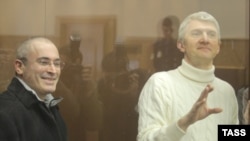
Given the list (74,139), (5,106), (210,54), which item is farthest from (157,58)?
(5,106)

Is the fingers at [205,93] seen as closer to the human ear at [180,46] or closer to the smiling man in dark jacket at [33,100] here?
the human ear at [180,46]

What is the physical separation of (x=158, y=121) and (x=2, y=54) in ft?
2.63

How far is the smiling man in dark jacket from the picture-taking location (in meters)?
1.35

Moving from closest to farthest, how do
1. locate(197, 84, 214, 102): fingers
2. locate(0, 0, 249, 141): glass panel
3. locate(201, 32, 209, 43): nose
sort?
1. locate(197, 84, 214, 102): fingers
2. locate(201, 32, 209, 43): nose
3. locate(0, 0, 249, 141): glass panel

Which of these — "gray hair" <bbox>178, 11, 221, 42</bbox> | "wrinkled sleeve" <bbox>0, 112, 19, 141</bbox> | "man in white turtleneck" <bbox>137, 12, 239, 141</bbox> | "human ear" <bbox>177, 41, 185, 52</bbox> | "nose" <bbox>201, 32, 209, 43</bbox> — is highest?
"gray hair" <bbox>178, 11, 221, 42</bbox>

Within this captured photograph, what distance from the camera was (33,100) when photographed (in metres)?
1.42

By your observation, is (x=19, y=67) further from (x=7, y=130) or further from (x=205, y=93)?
(x=205, y=93)

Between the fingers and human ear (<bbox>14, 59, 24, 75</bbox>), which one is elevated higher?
human ear (<bbox>14, 59, 24, 75</bbox>)

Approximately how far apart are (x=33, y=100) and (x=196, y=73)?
0.58 m

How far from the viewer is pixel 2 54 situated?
1791mm

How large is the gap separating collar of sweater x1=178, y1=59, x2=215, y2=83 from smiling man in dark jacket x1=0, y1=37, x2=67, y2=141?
47 centimetres

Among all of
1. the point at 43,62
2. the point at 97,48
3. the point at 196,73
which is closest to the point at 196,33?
the point at 196,73

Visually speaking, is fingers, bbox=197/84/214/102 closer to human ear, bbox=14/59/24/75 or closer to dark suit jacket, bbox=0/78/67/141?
dark suit jacket, bbox=0/78/67/141

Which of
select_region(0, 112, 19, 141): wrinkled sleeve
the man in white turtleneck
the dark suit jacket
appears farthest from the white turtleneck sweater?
select_region(0, 112, 19, 141): wrinkled sleeve
